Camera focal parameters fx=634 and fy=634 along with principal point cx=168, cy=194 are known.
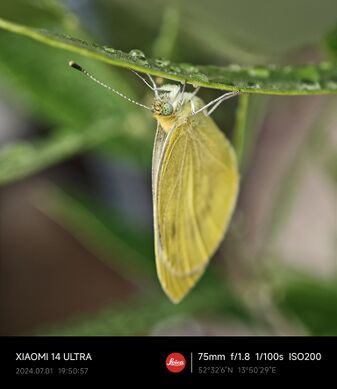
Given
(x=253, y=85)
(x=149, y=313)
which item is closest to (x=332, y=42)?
(x=253, y=85)

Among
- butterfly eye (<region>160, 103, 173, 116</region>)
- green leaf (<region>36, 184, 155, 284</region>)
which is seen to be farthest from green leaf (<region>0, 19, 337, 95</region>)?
green leaf (<region>36, 184, 155, 284</region>)

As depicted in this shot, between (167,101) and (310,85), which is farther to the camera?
(167,101)

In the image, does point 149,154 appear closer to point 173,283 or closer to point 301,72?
point 173,283

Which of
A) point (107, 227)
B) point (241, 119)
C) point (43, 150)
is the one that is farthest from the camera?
point (107, 227)
